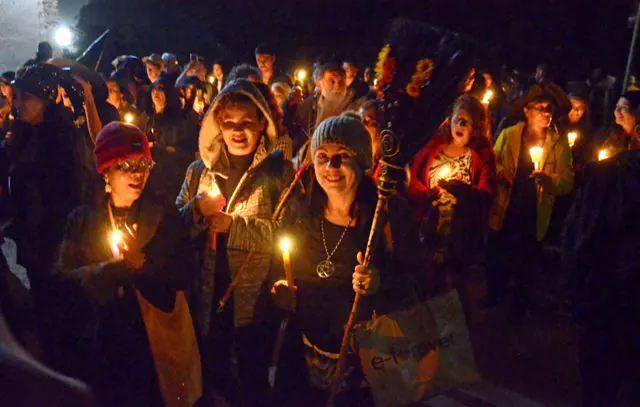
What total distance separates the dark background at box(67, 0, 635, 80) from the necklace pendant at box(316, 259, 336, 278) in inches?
439

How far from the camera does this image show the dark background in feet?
51.9

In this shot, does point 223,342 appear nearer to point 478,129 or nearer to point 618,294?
point 618,294

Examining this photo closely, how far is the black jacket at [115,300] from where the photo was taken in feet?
10.4

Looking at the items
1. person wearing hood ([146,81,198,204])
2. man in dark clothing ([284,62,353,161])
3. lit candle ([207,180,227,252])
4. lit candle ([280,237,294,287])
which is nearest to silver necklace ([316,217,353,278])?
lit candle ([280,237,294,287])

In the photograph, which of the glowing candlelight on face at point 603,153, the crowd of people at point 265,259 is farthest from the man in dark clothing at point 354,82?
the glowing candlelight on face at point 603,153

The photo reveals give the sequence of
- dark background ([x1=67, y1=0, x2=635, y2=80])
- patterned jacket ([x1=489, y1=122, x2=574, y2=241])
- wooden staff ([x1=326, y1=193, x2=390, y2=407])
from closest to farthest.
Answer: wooden staff ([x1=326, y1=193, x2=390, y2=407]), patterned jacket ([x1=489, y1=122, x2=574, y2=241]), dark background ([x1=67, y1=0, x2=635, y2=80])

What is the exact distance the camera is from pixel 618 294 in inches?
134

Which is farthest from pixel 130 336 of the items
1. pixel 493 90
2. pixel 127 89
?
pixel 493 90


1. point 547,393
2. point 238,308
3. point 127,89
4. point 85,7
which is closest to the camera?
point 238,308

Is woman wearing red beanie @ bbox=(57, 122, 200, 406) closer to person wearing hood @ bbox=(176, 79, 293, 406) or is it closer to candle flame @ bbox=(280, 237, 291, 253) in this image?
person wearing hood @ bbox=(176, 79, 293, 406)

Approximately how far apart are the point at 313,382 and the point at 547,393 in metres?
2.78

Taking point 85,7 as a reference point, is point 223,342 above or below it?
below

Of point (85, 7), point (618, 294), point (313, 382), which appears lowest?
point (313, 382)

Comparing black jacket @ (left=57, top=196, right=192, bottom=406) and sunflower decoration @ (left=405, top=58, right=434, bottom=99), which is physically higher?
sunflower decoration @ (left=405, top=58, right=434, bottom=99)
